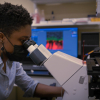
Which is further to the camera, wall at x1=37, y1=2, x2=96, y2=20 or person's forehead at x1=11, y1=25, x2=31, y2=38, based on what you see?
wall at x1=37, y1=2, x2=96, y2=20

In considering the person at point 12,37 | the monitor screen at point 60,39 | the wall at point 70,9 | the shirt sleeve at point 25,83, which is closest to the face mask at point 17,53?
the person at point 12,37

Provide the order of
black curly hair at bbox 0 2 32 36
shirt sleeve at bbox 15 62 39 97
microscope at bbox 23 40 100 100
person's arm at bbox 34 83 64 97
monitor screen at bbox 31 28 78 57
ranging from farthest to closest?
monitor screen at bbox 31 28 78 57 < shirt sleeve at bbox 15 62 39 97 < person's arm at bbox 34 83 64 97 < black curly hair at bbox 0 2 32 36 < microscope at bbox 23 40 100 100

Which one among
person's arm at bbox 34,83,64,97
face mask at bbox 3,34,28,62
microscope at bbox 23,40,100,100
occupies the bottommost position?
person's arm at bbox 34,83,64,97

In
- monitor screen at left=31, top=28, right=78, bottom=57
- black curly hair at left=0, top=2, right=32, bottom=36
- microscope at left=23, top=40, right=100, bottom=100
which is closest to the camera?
microscope at left=23, top=40, right=100, bottom=100

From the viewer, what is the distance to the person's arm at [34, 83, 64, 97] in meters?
0.93

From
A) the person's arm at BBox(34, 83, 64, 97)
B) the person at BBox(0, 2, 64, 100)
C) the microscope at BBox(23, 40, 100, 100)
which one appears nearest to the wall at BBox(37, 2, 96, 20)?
the person at BBox(0, 2, 64, 100)

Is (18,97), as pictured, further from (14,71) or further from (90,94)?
(90,94)

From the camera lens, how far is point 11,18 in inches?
32.4

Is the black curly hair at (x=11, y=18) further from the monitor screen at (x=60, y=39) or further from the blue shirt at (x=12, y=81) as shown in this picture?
the monitor screen at (x=60, y=39)

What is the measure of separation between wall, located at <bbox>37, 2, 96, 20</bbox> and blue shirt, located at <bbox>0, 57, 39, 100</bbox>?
46.5 inches

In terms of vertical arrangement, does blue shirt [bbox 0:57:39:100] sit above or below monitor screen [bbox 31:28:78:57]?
below

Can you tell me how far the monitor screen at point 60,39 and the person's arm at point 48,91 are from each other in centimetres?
89

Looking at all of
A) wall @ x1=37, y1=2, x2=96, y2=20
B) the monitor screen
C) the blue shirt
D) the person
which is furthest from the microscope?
wall @ x1=37, y1=2, x2=96, y2=20

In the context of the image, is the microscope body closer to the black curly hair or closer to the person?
the person
